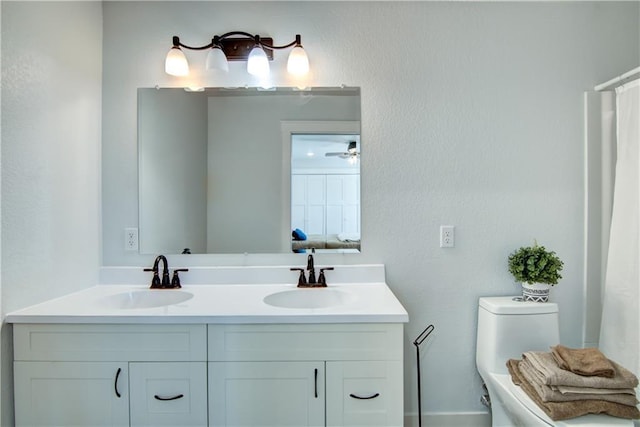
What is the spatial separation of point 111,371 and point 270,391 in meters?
0.61

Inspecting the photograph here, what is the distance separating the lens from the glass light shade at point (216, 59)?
5.30ft

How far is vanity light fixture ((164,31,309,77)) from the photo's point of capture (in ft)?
5.31

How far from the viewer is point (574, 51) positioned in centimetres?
171

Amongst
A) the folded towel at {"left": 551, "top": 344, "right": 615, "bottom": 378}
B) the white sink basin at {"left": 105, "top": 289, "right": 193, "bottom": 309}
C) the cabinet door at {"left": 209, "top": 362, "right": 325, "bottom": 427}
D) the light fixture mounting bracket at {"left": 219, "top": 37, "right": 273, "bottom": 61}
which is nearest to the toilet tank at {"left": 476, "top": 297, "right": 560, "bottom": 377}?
the folded towel at {"left": 551, "top": 344, "right": 615, "bottom": 378}

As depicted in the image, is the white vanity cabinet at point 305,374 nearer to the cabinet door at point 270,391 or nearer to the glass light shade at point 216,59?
the cabinet door at point 270,391

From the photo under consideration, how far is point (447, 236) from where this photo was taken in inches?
67.3

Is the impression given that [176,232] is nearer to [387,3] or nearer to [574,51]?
[387,3]

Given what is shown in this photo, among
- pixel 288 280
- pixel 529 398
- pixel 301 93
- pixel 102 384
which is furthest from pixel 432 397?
pixel 301 93

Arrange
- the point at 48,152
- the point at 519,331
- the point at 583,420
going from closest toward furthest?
1. the point at 583,420
2. the point at 48,152
3. the point at 519,331

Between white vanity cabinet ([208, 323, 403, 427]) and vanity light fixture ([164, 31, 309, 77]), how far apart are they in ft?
4.03

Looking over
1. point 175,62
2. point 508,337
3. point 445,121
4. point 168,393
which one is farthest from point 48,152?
point 508,337

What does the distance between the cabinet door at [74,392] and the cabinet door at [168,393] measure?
0.05m

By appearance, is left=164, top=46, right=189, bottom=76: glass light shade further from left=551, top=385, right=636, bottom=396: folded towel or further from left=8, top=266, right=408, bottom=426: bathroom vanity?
left=551, top=385, right=636, bottom=396: folded towel

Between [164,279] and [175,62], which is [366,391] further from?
[175,62]
